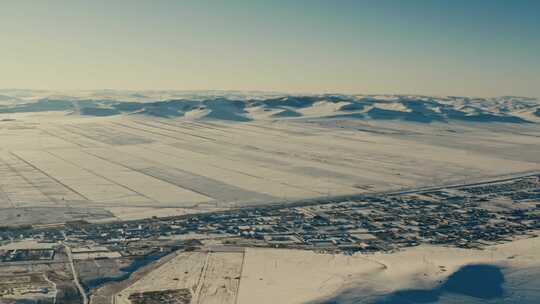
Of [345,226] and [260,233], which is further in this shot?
[345,226]

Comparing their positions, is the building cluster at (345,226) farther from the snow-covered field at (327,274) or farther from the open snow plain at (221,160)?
the open snow plain at (221,160)

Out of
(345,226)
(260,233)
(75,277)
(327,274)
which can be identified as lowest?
(345,226)

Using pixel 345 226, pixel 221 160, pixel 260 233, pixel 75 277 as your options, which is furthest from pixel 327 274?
pixel 221 160

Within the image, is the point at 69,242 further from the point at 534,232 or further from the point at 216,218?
the point at 534,232

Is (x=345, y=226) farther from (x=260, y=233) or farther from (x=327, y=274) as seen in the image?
(x=327, y=274)

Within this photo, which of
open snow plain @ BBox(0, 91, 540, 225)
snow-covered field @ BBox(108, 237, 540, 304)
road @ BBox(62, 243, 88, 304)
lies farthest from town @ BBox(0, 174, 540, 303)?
open snow plain @ BBox(0, 91, 540, 225)

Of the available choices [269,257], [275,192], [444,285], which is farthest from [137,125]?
[444,285]

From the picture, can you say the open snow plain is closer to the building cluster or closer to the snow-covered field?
the building cluster

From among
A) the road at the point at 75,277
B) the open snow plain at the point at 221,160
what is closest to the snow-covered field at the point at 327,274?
the road at the point at 75,277

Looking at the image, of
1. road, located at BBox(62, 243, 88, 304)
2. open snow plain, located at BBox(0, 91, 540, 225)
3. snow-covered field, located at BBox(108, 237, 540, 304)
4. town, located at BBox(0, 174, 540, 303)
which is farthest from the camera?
open snow plain, located at BBox(0, 91, 540, 225)

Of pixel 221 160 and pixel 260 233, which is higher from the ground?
pixel 221 160
